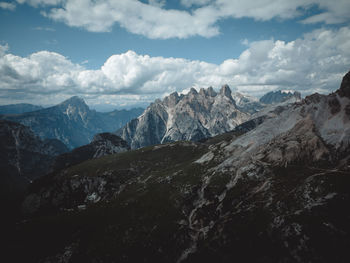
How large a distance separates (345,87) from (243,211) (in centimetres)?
7815

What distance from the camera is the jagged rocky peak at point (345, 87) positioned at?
8844 centimetres

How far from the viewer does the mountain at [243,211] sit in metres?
50.9

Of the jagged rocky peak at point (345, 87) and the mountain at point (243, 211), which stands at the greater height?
the jagged rocky peak at point (345, 87)

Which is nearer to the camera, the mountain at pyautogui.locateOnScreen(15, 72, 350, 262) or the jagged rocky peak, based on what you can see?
the mountain at pyautogui.locateOnScreen(15, 72, 350, 262)

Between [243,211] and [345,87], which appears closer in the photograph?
[243,211]

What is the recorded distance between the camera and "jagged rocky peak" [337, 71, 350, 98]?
3482 inches

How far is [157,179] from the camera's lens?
11412cm

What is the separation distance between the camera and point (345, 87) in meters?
90.1

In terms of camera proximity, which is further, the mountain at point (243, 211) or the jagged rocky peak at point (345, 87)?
the jagged rocky peak at point (345, 87)

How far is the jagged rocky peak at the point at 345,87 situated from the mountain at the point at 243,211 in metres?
0.51

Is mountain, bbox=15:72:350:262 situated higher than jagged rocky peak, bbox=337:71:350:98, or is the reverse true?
jagged rocky peak, bbox=337:71:350:98

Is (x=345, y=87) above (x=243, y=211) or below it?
above

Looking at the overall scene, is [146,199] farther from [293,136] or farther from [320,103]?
[320,103]

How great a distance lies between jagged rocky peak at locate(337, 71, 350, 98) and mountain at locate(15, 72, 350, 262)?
51 centimetres
